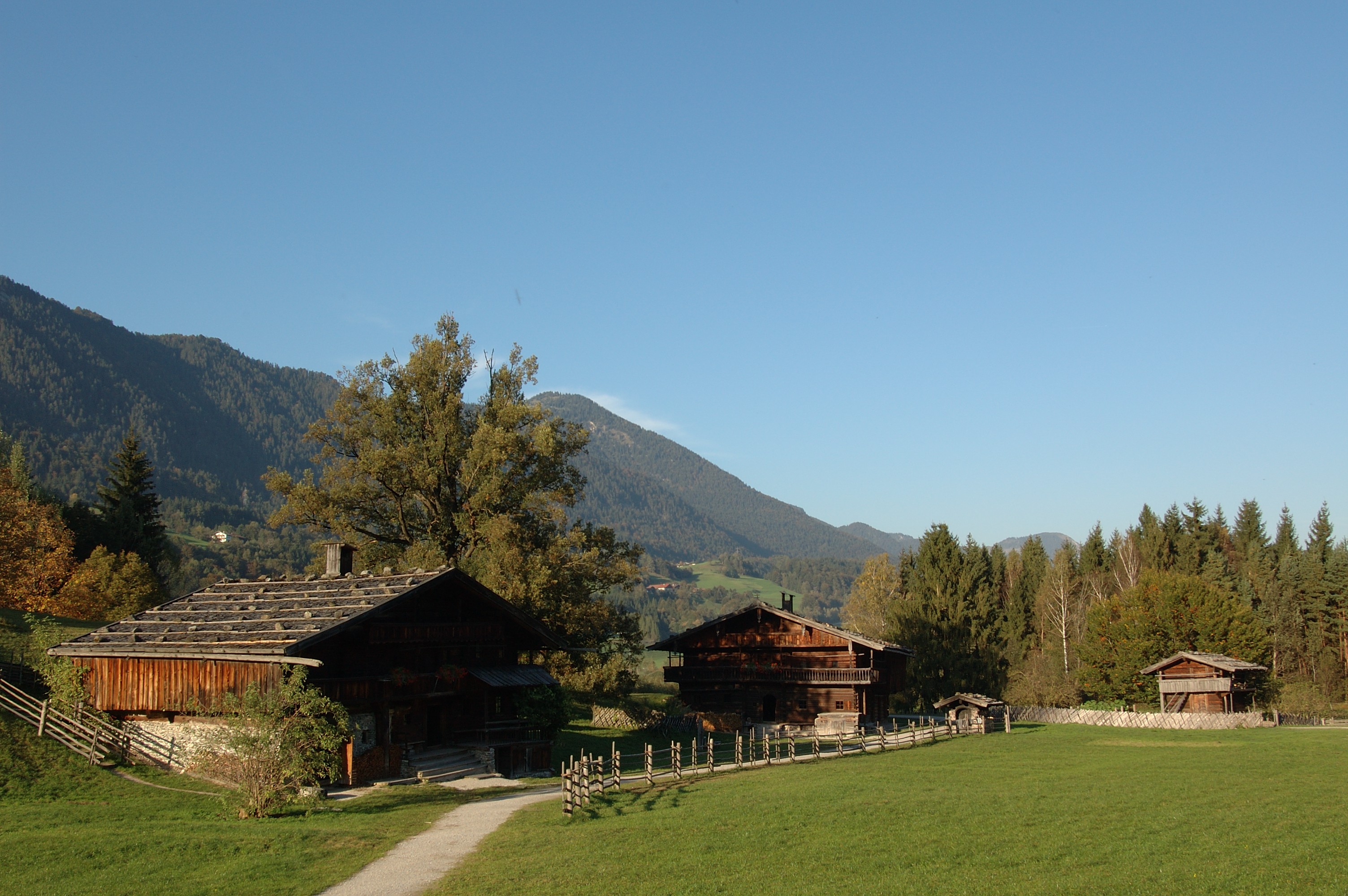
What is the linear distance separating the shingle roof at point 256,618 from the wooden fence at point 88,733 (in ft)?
5.48

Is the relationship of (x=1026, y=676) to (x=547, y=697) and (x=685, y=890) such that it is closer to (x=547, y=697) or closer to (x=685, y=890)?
(x=547, y=697)

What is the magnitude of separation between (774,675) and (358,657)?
2743 cm

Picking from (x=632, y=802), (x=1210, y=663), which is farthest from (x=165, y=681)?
(x=1210, y=663)

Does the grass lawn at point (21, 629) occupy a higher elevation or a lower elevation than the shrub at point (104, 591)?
lower

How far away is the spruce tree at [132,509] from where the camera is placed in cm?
6347

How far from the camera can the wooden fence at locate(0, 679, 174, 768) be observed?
2470 centimetres

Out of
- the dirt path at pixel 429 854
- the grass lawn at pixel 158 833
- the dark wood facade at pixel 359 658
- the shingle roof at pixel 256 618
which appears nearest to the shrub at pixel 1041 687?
the dark wood facade at pixel 359 658

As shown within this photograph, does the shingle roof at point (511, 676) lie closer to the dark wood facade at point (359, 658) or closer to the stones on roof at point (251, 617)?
the dark wood facade at point (359, 658)

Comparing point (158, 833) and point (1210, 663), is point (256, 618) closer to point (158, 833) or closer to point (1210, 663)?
point (158, 833)

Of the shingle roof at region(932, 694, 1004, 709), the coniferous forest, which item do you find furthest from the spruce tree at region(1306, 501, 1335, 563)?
the shingle roof at region(932, 694, 1004, 709)

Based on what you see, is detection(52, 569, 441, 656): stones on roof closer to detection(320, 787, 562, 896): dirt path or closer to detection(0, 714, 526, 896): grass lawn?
detection(0, 714, 526, 896): grass lawn

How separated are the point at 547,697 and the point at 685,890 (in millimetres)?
16682

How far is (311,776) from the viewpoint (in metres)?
22.9

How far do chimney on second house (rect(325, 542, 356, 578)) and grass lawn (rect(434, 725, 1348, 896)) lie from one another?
1323 cm
